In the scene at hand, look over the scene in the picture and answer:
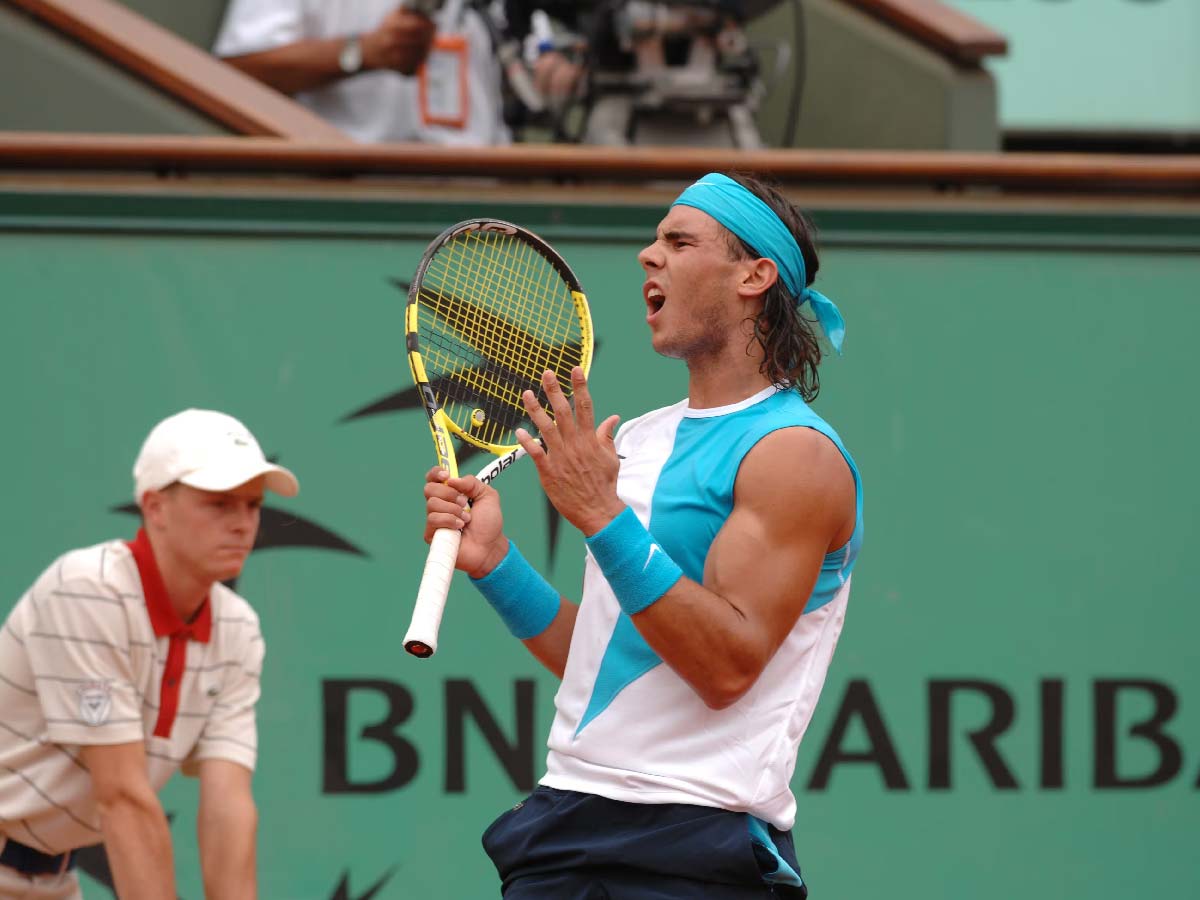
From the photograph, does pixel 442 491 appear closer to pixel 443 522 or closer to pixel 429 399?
pixel 443 522

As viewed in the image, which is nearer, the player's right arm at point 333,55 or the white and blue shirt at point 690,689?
the white and blue shirt at point 690,689

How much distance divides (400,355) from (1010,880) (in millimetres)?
1894

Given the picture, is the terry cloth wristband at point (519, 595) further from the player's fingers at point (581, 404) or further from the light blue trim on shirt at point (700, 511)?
the player's fingers at point (581, 404)

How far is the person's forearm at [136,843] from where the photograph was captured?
3043mm

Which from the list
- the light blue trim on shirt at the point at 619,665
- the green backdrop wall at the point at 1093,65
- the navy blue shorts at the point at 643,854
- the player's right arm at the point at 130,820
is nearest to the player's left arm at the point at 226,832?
the player's right arm at the point at 130,820

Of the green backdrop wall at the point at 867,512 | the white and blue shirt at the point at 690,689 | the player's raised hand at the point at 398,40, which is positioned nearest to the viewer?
the white and blue shirt at the point at 690,689

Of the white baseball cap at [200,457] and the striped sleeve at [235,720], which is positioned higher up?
the white baseball cap at [200,457]

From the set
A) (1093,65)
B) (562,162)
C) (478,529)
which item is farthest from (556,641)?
(1093,65)

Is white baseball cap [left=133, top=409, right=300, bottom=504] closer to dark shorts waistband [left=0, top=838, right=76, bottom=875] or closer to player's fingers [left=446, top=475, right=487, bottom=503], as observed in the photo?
dark shorts waistband [left=0, top=838, right=76, bottom=875]

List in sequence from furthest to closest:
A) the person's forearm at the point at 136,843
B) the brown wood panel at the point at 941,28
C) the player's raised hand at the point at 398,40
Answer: the brown wood panel at the point at 941,28, the player's raised hand at the point at 398,40, the person's forearm at the point at 136,843

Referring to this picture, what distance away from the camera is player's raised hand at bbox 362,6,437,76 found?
4625 mm

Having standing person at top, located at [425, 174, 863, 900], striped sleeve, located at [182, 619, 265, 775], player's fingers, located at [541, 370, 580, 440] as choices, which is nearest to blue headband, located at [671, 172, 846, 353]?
standing person at top, located at [425, 174, 863, 900]

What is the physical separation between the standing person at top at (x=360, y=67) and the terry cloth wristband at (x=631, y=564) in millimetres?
2883

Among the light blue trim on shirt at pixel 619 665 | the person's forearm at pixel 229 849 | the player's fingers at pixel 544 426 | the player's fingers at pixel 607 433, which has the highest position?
the player's fingers at pixel 544 426
